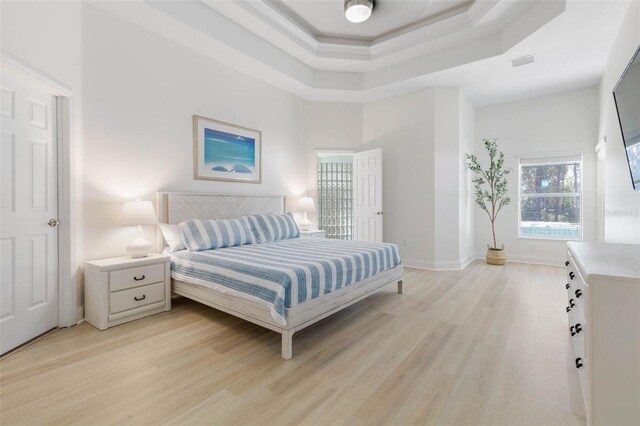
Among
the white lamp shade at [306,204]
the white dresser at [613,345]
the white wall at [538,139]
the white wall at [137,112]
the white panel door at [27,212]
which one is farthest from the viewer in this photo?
the white lamp shade at [306,204]

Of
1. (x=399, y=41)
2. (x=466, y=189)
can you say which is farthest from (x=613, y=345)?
(x=466, y=189)

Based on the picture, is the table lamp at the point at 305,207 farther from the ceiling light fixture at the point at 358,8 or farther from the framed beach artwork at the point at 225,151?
the ceiling light fixture at the point at 358,8

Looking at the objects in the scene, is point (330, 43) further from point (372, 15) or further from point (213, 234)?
point (213, 234)

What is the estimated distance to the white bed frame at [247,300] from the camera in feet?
7.04

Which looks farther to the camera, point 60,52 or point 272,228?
point 272,228

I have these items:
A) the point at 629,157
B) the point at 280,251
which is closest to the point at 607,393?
the point at 629,157

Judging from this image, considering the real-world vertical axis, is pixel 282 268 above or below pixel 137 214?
below

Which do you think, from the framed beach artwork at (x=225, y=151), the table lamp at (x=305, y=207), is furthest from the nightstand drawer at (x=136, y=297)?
the table lamp at (x=305, y=207)

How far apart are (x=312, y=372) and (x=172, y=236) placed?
7.20ft

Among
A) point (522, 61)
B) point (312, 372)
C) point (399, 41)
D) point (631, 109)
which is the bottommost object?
point (312, 372)

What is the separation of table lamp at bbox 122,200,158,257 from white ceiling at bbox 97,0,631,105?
194 centimetres

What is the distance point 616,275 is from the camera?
1261 mm

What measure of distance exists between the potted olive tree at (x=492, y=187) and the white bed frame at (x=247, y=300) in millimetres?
2702

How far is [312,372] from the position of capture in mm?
1883
